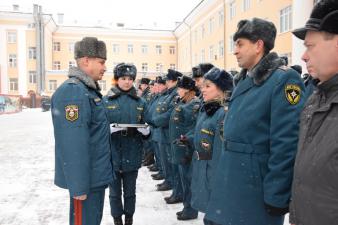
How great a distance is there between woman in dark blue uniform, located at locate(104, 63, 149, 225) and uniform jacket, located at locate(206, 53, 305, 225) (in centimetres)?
192

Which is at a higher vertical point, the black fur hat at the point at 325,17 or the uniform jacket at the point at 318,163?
the black fur hat at the point at 325,17

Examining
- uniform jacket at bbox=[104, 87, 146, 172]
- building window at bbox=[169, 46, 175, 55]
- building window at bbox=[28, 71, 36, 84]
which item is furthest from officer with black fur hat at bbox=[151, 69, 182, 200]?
building window at bbox=[169, 46, 175, 55]

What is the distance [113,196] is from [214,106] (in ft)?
5.71

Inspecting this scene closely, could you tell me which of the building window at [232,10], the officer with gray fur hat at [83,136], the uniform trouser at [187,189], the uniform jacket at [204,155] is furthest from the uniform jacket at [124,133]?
the building window at [232,10]

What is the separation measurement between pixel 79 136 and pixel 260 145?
4.44 ft

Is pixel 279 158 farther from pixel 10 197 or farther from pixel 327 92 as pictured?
pixel 10 197

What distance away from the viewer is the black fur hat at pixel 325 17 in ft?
5.61

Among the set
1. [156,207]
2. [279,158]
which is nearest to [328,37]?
[279,158]

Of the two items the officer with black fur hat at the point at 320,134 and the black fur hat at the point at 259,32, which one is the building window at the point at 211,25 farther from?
the officer with black fur hat at the point at 320,134

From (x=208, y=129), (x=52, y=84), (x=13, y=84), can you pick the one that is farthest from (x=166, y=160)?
(x=13, y=84)

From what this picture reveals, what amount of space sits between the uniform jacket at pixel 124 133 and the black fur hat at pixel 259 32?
6.86 ft

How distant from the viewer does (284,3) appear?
19281 mm

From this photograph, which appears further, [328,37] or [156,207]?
[156,207]

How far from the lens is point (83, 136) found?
2.71m
